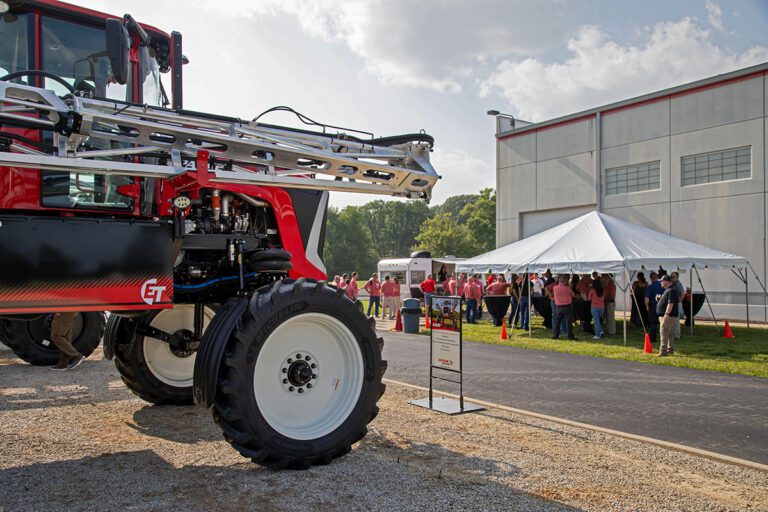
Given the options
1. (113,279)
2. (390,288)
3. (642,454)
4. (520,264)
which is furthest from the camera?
(390,288)

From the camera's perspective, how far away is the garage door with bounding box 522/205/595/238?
27.5 metres

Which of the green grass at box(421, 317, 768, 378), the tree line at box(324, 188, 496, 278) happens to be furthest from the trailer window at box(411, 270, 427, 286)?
the green grass at box(421, 317, 768, 378)

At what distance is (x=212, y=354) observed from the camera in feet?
15.8

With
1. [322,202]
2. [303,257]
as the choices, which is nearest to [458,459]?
[303,257]

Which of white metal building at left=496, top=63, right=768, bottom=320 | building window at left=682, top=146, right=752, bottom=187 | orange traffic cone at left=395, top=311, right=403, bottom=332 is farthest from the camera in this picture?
building window at left=682, top=146, right=752, bottom=187

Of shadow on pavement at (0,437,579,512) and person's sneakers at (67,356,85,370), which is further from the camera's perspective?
person's sneakers at (67,356,85,370)

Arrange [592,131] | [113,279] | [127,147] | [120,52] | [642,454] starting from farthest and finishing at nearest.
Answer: [592,131], [642,454], [127,147], [113,279], [120,52]

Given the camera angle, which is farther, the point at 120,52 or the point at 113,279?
the point at 113,279

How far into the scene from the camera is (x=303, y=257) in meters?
6.16

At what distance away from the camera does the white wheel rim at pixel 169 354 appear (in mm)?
7160

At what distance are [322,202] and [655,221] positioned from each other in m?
21.2

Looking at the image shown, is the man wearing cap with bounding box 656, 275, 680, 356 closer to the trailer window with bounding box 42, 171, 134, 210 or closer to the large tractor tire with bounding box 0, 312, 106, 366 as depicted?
the large tractor tire with bounding box 0, 312, 106, 366

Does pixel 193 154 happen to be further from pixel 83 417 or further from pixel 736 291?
pixel 736 291

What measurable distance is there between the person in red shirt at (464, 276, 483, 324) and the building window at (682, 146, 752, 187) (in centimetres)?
895
